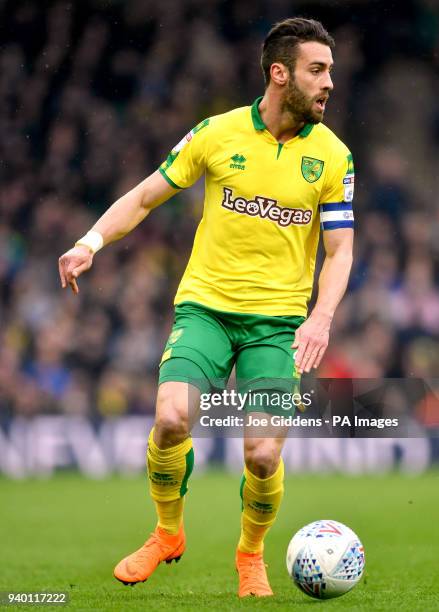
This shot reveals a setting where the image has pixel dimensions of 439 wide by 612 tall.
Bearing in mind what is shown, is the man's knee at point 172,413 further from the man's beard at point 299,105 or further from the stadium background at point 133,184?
the stadium background at point 133,184

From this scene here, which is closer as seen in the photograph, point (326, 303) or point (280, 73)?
point (326, 303)

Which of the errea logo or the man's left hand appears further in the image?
the errea logo

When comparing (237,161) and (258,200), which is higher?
(237,161)

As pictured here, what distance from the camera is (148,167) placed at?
17422 mm

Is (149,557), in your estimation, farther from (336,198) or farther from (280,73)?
(280,73)

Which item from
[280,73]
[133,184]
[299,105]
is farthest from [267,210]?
[133,184]

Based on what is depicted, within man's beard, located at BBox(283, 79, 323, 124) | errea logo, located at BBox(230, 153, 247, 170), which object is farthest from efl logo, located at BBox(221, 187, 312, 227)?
man's beard, located at BBox(283, 79, 323, 124)

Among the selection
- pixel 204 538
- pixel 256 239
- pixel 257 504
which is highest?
pixel 256 239

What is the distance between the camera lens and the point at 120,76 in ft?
60.1

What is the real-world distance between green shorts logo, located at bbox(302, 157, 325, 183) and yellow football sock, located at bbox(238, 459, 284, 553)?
4.66 feet

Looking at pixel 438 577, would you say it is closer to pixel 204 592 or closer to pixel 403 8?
pixel 204 592

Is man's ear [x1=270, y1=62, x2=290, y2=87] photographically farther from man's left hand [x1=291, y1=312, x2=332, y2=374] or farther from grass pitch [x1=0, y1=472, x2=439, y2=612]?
grass pitch [x1=0, y1=472, x2=439, y2=612]

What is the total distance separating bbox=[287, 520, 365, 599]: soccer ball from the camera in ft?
17.6

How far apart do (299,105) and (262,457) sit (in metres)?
1.71
